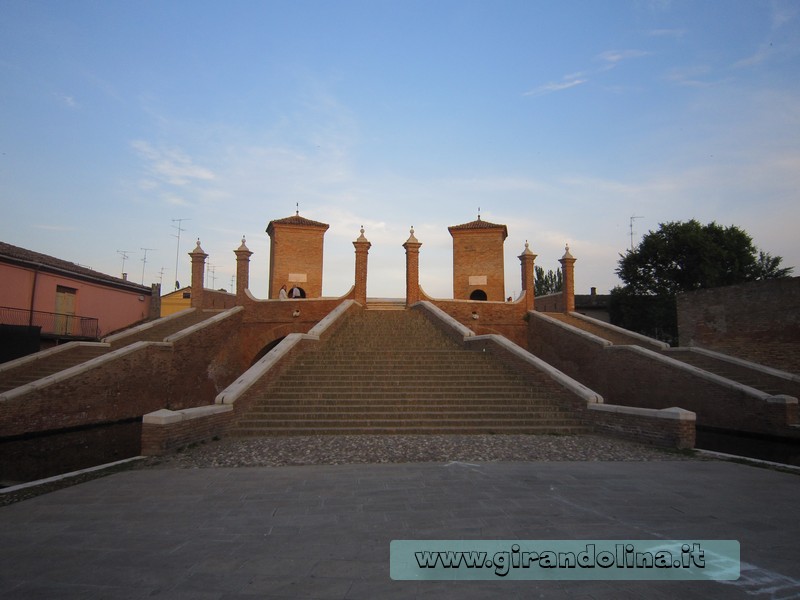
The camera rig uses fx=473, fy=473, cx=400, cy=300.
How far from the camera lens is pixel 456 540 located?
3633 mm

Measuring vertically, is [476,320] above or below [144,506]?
above

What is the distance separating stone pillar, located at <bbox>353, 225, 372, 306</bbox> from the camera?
2042 cm

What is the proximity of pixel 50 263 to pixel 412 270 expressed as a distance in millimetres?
14368

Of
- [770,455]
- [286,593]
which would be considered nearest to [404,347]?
[770,455]

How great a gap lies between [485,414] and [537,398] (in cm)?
150

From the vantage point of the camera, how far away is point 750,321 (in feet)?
52.1

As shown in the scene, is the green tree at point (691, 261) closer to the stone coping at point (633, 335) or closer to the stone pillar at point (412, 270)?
the stone coping at point (633, 335)

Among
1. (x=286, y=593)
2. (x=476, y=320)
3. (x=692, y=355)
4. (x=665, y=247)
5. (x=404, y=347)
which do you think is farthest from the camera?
(x=665, y=247)

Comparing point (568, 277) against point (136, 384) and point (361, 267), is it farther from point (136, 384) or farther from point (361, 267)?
point (136, 384)

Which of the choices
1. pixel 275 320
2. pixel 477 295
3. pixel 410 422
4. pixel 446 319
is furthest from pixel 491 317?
pixel 410 422

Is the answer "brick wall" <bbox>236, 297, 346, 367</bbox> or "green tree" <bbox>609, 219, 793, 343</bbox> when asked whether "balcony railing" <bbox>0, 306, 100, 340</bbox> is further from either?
"green tree" <bbox>609, 219, 793, 343</bbox>

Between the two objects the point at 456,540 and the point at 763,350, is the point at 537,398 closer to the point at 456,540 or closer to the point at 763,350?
the point at 456,540

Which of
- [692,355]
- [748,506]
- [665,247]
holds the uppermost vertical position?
[665,247]

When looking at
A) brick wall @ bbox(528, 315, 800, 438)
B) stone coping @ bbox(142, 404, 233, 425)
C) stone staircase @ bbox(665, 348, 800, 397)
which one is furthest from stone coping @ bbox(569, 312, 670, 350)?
stone coping @ bbox(142, 404, 233, 425)
